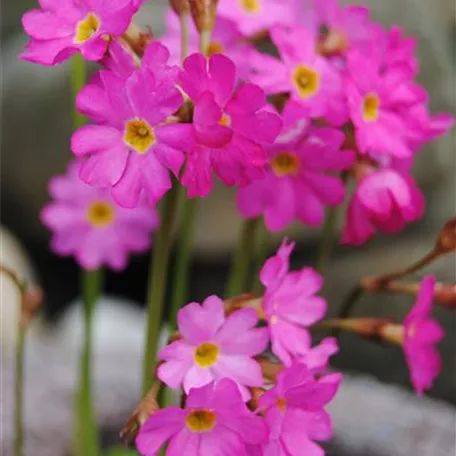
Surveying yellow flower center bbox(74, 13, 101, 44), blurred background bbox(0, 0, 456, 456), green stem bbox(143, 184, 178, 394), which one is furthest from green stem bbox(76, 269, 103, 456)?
blurred background bbox(0, 0, 456, 456)

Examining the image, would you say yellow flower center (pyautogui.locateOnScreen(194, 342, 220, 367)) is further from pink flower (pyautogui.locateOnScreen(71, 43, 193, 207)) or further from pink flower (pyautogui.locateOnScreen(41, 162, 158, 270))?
pink flower (pyautogui.locateOnScreen(41, 162, 158, 270))

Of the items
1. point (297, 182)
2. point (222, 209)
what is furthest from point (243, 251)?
point (222, 209)

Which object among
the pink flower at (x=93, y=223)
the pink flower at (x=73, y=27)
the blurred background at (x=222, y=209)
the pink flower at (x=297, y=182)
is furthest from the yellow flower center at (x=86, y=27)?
the blurred background at (x=222, y=209)

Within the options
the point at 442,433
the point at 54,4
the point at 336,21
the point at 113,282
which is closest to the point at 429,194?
the point at 113,282

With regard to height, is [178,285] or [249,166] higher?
[249,166]

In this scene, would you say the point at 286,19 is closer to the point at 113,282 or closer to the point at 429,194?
the point at 429,194

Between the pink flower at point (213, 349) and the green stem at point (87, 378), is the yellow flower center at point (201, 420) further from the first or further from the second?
the green stem at point (87, 378)
